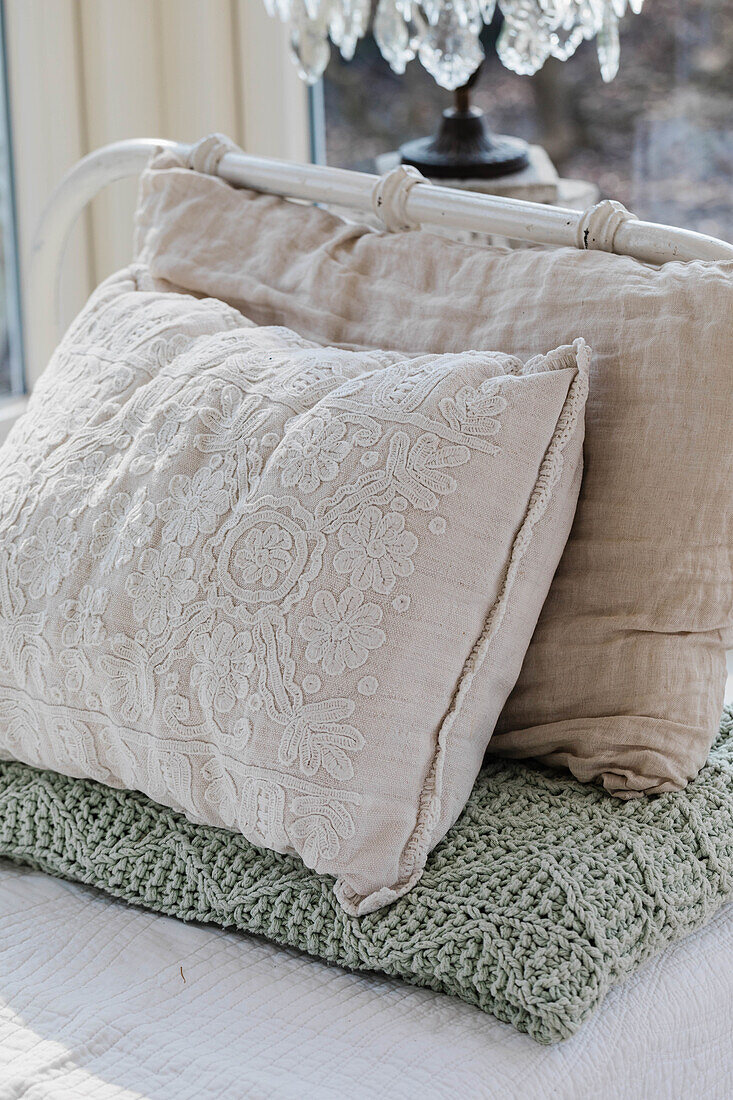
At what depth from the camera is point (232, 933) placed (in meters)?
0.82

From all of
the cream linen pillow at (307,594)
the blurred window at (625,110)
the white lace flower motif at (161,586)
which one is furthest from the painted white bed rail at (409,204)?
the blurred window at (625,110)

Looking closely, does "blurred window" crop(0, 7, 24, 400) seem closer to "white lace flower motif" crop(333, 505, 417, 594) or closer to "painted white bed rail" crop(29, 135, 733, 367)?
"painted white bed rail" crop(29, 135, 733, 367)

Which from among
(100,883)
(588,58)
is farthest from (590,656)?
(588,58)

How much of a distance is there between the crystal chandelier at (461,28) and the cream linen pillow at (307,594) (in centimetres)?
55

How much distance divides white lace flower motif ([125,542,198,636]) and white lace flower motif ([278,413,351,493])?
0.30 ft

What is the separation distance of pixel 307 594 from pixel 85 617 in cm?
17

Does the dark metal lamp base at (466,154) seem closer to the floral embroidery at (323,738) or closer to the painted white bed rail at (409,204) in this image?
the painted white bed rail at (409,204)

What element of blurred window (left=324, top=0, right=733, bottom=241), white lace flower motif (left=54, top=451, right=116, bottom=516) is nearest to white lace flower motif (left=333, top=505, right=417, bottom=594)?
white lace flower motif (left=54, top=451, right=116, bottom=516)

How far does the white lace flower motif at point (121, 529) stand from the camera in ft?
2.68

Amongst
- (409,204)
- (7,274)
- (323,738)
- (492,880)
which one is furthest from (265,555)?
(7,274)

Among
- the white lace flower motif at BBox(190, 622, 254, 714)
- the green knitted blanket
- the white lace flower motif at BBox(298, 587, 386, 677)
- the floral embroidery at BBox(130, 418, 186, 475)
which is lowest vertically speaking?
the green knitted blanket

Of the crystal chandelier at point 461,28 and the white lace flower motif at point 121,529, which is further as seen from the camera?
the crystal chandelier at point 461,28

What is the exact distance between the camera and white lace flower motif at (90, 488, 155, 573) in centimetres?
82

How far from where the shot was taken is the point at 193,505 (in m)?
0.81
